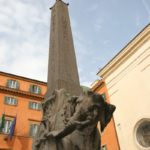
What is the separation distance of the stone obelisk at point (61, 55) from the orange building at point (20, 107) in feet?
41.7

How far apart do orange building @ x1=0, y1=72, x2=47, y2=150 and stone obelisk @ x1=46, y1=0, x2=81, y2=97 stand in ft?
41.7

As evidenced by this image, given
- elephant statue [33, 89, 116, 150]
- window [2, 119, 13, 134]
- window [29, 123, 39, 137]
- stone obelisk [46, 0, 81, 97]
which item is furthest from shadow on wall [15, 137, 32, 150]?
elephant statue [33, 89, 116, 150]

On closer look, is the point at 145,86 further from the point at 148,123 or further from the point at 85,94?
the point at 85,94

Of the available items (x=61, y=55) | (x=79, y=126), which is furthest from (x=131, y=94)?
(x=79, y=126)

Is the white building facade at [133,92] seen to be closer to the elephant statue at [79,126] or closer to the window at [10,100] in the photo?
the window at [10,100]

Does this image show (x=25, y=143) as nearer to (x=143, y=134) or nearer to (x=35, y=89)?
(x=35, y=89)

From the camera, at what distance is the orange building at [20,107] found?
725 inches

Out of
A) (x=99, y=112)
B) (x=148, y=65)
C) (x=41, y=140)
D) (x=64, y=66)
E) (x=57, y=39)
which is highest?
(x=148, y=65)

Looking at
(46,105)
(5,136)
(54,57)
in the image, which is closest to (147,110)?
(5,136)

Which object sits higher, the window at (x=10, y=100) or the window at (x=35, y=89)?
the window at (x=35, y=89)

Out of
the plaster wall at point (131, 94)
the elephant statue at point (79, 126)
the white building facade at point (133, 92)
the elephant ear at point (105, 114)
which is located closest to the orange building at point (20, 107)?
the white building facade at point (133, 92)

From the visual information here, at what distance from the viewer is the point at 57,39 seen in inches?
253

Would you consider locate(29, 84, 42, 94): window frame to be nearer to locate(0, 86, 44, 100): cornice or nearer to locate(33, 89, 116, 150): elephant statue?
locate(0, 86, 44, 100): cornice

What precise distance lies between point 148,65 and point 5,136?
33.8 feet
